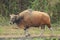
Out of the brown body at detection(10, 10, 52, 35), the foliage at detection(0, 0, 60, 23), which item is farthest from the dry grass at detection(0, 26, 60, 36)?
the foliage at detection(0, 0, 60, 23)

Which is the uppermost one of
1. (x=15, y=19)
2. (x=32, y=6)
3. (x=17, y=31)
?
(x=32, y=6)

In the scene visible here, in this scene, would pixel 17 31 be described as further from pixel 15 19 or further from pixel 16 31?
pixel 15 19

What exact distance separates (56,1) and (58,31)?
3.04 m

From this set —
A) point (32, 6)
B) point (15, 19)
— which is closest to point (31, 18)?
point (15, 19)

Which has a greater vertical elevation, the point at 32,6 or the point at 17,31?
the point at 32,6

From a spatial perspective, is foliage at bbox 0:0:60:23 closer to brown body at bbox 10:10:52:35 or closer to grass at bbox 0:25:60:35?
grass at bbox 0:25:60:35

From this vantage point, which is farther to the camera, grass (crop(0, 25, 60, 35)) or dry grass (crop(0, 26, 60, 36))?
grass (crop(0, 25, 60, 35))

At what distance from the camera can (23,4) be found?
71.1 ft

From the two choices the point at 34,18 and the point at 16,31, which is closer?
the point at 34,18

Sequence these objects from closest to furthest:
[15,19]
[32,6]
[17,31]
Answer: [15,19], [17,31], [32,6]

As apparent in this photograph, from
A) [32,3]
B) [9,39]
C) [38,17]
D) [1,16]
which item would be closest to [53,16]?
[32,3]

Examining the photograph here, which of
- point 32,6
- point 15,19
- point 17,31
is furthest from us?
point 32,6

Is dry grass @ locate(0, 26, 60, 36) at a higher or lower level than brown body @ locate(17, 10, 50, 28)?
lower

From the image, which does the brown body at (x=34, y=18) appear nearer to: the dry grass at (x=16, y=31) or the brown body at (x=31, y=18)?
the brown body at (x=31, y=18)
